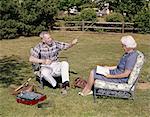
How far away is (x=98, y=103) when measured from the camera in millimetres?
7492

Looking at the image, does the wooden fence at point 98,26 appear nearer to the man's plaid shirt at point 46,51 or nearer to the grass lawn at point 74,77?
the grass lawn at point 74,77

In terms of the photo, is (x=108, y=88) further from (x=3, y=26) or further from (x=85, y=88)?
(x=3, y=26)

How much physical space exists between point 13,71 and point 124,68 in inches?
179

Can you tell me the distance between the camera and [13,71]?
1097 cm

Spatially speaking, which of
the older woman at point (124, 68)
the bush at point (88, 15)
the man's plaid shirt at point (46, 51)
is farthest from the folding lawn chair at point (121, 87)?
the bush at point (88, 15)

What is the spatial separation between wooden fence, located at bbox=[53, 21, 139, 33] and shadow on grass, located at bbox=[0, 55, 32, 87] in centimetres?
1029

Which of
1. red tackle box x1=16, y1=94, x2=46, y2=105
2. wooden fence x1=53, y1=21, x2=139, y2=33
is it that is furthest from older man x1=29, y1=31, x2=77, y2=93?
wooden fence x1=53, y1=21, x2=139, y2=33

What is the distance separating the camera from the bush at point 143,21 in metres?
21.8

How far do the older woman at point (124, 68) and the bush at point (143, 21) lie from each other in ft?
47.6

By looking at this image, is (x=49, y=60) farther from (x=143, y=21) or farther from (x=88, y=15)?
(x=88, y=15)

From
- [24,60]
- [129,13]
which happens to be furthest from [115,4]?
[24,60]

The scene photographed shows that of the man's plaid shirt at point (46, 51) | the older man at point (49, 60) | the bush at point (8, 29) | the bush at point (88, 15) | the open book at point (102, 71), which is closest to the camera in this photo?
the open book at point (102, 71)

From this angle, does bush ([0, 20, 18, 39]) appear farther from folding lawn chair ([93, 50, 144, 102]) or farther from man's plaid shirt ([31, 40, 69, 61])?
folding lawn chair ([93, 50, 144, 102])

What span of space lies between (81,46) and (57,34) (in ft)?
Result: 17.4
